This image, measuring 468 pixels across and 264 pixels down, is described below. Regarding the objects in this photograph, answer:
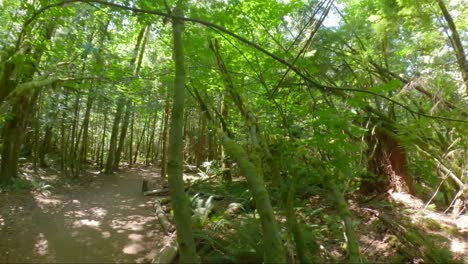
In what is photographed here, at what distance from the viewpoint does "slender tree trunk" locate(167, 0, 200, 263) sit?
3.57 metres

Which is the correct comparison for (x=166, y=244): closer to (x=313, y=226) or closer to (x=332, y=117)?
(x=313, y=226)

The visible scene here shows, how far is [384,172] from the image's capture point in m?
8.92

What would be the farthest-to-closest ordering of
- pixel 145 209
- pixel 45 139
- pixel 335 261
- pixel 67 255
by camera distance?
pixel 45 139 → pixel 145 209 → pixel 67 255 → pixel 335 261

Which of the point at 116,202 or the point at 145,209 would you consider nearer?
the point at 145,209

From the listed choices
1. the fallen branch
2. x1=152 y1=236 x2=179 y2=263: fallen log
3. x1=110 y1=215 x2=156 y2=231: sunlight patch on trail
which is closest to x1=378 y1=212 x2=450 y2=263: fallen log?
the fallen branch

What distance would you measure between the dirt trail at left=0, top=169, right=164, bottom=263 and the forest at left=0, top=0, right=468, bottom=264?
45mm

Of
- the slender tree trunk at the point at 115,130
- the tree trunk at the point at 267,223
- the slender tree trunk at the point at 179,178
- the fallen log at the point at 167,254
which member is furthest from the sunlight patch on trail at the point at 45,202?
the tree trunk at the point at 267,223

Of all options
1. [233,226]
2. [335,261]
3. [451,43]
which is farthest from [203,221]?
[451,43]

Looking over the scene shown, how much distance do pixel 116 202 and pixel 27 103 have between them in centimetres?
522

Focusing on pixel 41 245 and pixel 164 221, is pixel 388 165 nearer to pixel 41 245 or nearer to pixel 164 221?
pixel 164 221

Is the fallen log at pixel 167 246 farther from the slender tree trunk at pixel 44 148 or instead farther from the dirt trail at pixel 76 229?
the slender tree trunk at pixel 44 148

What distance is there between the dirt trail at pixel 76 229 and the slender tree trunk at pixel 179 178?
3296 mm

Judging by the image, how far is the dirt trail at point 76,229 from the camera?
6469mm

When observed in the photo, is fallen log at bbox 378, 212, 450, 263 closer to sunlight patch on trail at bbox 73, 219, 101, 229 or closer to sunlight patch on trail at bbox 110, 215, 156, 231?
sunlight patch on trail at bbox 110, 215, 156, 231
